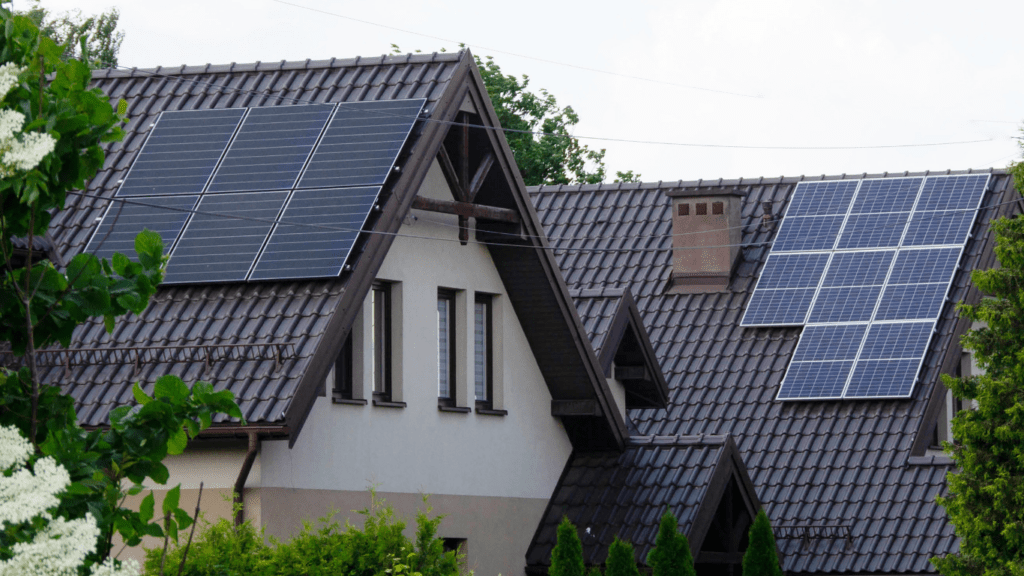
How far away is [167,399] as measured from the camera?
21.6 ft

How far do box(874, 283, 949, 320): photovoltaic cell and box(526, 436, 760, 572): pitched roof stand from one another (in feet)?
15.4

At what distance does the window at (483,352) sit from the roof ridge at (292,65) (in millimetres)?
2902

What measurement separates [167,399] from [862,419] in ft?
57.8

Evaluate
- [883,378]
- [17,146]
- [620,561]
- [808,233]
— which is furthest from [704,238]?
[17,146]

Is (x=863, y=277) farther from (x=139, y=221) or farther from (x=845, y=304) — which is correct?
(x=139, y=221)

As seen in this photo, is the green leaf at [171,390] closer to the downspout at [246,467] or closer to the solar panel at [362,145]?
the downspout at [246,467]

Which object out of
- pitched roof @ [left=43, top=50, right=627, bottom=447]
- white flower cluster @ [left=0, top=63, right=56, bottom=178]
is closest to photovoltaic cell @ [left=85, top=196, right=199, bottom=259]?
pitched roof @ [left=43, top=50, right=627, bottom=447]

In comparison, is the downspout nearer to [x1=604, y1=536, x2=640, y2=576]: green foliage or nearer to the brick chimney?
[x1=604, y1=536, x2=640, y2=576]: green foliage

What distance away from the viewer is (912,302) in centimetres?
2395

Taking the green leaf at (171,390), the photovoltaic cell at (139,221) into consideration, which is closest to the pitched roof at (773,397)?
the photovoltaic cell at (139,221)

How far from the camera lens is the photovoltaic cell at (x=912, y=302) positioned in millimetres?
23594

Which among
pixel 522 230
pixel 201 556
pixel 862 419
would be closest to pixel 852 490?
pixel 862 419

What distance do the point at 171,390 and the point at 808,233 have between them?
67.0ft

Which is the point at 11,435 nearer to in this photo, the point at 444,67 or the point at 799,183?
the point at 444,67
